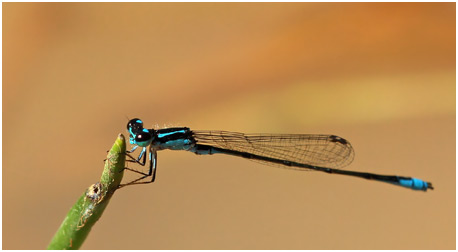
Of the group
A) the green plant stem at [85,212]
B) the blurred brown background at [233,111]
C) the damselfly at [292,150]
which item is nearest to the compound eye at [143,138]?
the damselfly at [292,150]

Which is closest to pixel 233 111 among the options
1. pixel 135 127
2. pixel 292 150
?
pixel 292 150

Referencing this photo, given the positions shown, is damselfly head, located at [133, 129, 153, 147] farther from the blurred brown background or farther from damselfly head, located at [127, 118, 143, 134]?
the blurred brown background

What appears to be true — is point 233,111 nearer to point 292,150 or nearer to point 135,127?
point 292,150

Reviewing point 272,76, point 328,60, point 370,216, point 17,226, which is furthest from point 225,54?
point 17,226

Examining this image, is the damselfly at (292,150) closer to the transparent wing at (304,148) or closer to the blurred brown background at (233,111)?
the transparent wing at (304,148)

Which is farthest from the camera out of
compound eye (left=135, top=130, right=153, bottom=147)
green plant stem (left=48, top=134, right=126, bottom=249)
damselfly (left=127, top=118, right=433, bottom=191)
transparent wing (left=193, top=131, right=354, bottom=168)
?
→ transparent wing (left=193, top=131, right=354, bottom=168)

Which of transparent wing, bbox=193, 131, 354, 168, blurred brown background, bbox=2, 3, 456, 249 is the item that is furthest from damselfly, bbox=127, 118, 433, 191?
blurred brown background, bbox=2, 3, 456, 249
